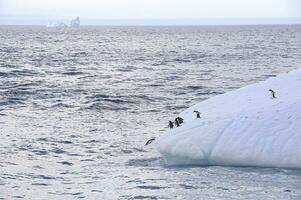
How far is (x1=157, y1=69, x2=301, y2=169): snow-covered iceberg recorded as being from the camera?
10070 millimetres

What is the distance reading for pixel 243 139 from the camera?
10422 mm

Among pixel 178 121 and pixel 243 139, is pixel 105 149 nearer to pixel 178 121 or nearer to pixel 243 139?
pixel 178 121

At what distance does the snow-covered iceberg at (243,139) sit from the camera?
10.1 m

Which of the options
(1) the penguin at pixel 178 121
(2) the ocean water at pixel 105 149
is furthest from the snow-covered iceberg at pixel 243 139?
(1) the penguin at pixel 178 121

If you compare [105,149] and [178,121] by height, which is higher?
[178,121]

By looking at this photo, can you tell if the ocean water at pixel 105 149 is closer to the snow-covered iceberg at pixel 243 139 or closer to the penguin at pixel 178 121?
the snow-covered iceberg at pixel 243 139

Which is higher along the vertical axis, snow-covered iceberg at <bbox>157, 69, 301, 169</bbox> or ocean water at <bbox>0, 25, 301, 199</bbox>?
snow-covered iceberg at <bbox>157, 69, 301, 169</bbox>

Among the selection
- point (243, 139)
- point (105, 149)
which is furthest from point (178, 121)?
point (243, 139)

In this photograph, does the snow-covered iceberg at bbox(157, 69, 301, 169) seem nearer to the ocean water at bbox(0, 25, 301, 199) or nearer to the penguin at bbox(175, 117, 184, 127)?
the ocean water at bbox(0, 25, 301, 199)

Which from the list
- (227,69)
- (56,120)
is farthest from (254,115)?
(227,69)

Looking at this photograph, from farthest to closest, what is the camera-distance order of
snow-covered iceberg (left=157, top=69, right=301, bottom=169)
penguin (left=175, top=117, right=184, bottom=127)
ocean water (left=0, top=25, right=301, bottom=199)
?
penguin (left=175, top=117, right=184, bottom=127) < snow-covered iceberg (left=157, top=69, right=301, bottom=169) < ocean water (left=0, top=25, right=301, bottom=199)

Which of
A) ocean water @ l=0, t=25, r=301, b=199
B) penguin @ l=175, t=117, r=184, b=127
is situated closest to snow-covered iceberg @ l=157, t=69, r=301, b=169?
ocean water @ l=0, t=25, r=301, b=199

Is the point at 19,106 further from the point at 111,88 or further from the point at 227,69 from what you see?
the point at 227,69

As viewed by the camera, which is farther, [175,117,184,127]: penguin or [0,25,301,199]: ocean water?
[175,117,184,127]: penguin
